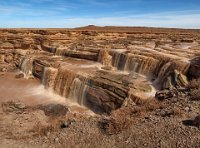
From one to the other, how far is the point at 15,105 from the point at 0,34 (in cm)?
1933

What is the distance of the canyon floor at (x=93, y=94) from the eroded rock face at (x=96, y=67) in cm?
6

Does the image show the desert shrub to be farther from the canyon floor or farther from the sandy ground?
the sandy ground

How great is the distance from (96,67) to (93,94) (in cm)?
635

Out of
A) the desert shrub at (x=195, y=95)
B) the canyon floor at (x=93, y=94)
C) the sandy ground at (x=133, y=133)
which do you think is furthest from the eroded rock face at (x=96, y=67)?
the sandy ground at (x=133, y=133)

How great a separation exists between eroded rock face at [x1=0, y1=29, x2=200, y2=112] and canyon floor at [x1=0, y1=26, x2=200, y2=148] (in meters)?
0.06

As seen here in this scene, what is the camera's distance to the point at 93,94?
1698cm

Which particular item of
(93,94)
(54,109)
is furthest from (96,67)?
(54,109)

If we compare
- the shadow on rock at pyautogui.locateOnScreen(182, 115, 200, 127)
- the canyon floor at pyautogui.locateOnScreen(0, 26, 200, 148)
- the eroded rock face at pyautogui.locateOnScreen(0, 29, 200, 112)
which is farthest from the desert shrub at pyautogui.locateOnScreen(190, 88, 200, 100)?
the shadow on rock at pyautogui.locateOnScreen(182, 115, 200, 127)

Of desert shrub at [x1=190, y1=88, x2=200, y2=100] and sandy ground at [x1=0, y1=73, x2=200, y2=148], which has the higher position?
desert shrub at [x1=190, y1=88, x2=200, y2=100]

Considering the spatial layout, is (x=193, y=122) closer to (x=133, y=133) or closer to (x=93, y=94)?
(x=133, y=133)

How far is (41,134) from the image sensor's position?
8.55 m

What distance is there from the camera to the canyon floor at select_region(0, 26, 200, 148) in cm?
788

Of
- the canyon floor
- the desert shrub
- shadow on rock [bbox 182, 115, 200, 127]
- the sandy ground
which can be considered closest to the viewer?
the sandy ground

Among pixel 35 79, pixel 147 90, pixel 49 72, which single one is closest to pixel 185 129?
pixel 147 90
